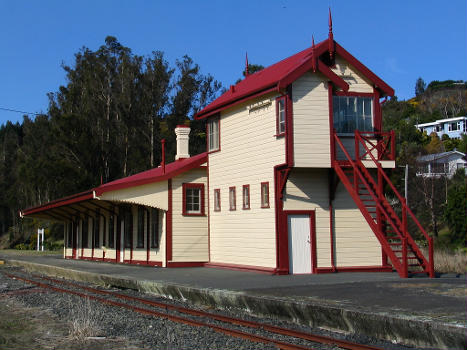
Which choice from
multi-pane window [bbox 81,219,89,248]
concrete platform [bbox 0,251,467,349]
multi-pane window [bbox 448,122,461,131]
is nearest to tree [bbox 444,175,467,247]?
concrete platform [bbox 0,251,467,349]

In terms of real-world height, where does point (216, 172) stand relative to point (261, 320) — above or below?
above

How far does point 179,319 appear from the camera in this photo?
10.5 metres

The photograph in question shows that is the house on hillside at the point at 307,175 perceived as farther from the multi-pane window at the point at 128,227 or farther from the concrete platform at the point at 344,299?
the multi-pane window at the point at 128,227

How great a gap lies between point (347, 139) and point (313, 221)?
2.68 meters

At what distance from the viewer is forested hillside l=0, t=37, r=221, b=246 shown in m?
43.3

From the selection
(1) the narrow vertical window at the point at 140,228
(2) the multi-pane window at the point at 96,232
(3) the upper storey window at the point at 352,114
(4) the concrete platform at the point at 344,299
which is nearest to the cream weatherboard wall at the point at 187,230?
(1) the narrow vertical window at the point at 140,228

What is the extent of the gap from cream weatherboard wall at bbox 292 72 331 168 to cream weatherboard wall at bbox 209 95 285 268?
61 centimetres

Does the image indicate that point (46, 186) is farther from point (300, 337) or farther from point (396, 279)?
point (300, 337)

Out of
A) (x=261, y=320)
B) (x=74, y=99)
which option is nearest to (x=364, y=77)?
(x=261, y=320)

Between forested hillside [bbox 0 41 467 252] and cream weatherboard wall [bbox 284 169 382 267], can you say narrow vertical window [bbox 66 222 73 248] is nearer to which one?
forested hillside [bbox 0 41 467 252]

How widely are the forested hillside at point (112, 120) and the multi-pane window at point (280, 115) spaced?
27.5 meters

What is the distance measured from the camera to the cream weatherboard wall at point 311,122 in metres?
16.7

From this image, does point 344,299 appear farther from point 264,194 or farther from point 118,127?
point 118,127

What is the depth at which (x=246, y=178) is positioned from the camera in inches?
752
